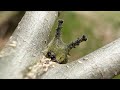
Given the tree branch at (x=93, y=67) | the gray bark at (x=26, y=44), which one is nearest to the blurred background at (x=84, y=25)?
the gray bark at (x=26, y=44)

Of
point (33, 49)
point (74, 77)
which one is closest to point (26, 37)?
point (33, 49)

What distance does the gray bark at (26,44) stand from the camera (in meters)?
0.92

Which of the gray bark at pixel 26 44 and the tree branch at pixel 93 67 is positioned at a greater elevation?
the gray bark at pixel 26 44

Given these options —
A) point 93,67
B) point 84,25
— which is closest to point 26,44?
point 93,67

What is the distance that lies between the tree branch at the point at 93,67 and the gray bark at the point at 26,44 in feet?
0.27

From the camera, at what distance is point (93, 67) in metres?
0.98

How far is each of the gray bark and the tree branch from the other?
83 mm

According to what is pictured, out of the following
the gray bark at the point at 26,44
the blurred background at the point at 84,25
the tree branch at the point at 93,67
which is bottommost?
the blurred background at the point at 84,25

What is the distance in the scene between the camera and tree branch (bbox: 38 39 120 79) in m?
0.94

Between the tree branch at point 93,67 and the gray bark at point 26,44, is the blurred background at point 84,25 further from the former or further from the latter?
the tree branch at point 93,67

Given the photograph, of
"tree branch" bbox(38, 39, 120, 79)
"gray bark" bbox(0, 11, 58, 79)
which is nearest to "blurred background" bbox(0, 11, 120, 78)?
"gray bark" bbox(0, 11, 58, 79)
